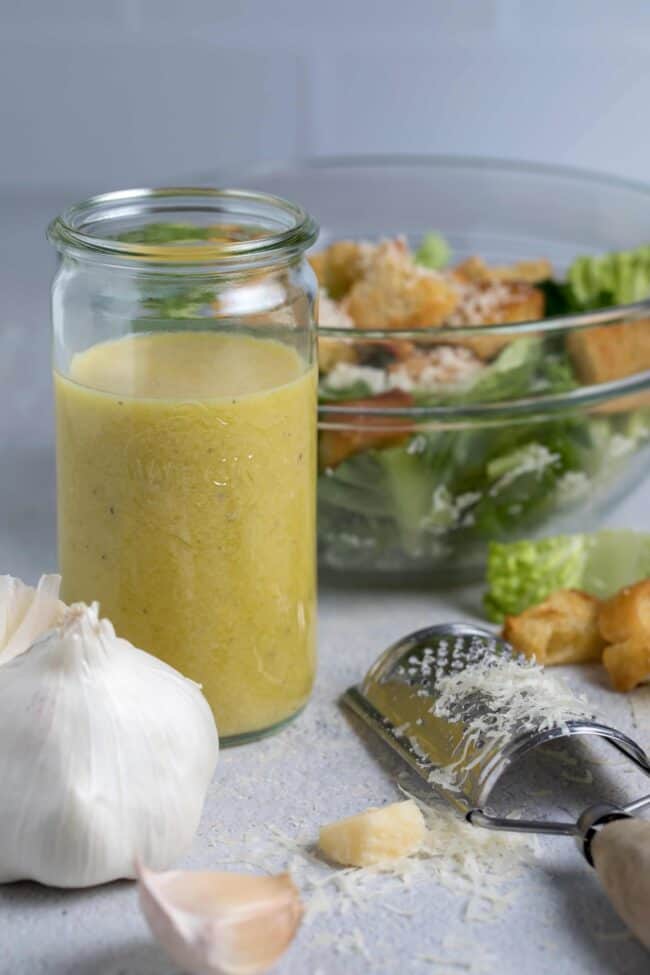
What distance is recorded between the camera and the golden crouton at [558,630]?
147 cm

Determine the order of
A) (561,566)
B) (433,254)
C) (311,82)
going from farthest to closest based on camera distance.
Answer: (311,82), (433,254), (561,566)

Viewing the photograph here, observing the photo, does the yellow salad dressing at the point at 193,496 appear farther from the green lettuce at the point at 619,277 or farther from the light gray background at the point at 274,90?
the light gray background at the point at 274,90

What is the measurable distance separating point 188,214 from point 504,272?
0.60 meters

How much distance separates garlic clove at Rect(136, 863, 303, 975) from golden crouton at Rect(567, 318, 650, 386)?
0.75 m

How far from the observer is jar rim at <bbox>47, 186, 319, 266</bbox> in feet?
3.88

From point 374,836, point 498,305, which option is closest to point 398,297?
point 498,305

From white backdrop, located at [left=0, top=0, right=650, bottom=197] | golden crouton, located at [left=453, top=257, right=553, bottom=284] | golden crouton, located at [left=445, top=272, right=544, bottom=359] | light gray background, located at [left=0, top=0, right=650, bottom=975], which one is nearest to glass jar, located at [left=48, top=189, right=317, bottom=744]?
golden crouton, located at [left=445, top=272, right=544, bottom=359]

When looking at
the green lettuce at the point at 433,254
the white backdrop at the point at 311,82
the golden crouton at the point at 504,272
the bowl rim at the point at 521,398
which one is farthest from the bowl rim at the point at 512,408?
the white backdrop at the point at 311,82

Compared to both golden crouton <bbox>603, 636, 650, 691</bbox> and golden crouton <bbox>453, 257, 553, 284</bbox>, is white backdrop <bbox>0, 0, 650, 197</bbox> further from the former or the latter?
golden crouton <bbox>603, 636, 650, 691</bbox>

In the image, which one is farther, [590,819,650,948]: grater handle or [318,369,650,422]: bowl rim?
[318,369,650,422]: bowl rim

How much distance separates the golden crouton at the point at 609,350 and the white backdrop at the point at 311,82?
1.24m

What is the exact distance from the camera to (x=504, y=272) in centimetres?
185

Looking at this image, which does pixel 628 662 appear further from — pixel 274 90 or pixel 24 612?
pixel 274 90

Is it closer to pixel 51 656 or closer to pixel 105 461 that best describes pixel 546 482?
pixel 105 461
